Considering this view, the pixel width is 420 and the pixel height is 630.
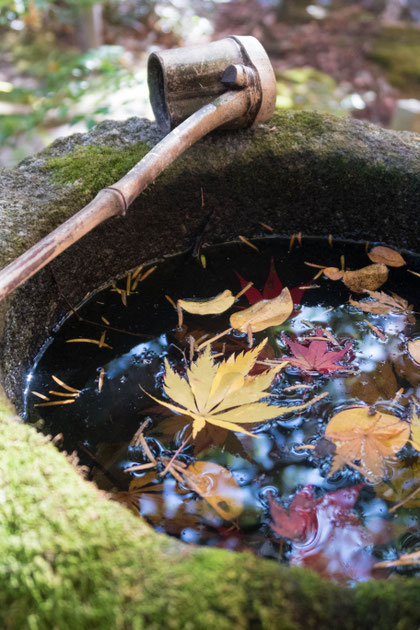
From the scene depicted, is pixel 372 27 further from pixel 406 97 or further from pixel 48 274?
pixel 48 274

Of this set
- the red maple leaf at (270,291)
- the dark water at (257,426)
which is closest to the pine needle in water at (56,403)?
the dark water at (257,426)

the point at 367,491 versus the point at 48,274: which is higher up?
the point at 48,274

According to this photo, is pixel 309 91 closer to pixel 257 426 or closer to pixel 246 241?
pixel 246 241

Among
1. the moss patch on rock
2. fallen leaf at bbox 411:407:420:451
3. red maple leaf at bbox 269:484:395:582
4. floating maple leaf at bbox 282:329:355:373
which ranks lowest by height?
red maple leaf at bbox 269:484:395:582

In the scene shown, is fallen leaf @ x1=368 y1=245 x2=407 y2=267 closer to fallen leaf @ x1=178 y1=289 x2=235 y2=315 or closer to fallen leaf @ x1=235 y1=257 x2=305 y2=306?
fallen leaf @ x1=235 y1=257 x2=305 y2=306

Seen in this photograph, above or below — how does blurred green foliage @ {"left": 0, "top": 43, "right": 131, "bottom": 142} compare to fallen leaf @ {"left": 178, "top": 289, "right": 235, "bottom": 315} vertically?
above

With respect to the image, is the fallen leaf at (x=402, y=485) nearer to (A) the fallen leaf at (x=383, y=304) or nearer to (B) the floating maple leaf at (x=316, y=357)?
(B) the floating maple leaf at (x=316, y=357)

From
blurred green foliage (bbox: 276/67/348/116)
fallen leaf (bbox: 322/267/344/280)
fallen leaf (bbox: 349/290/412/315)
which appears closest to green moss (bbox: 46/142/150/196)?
fallen leaf (bbox: 322/267/344/280)

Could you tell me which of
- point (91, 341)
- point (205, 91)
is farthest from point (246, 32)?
point (91, 341)

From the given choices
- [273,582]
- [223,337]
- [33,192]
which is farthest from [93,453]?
[33,192]
